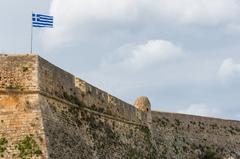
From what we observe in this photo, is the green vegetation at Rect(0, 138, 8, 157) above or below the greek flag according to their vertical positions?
below

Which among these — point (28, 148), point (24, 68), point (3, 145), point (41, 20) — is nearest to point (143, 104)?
point (41, 20)

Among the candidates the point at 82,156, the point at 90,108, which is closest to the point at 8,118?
the point at 82,156

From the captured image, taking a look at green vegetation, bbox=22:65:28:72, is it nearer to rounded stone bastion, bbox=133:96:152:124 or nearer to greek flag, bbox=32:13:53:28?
greek flag, bbox=32:13:53:28

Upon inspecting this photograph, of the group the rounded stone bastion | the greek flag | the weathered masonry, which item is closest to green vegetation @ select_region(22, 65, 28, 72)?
the weathered masonry

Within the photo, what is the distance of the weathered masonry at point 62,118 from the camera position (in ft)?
57.0

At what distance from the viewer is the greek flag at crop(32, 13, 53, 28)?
19406mm

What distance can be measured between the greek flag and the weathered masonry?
4.65 ft

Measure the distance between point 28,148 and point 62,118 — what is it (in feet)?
8.40

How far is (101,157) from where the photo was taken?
22.1m

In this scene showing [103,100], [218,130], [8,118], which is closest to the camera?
[8,118]

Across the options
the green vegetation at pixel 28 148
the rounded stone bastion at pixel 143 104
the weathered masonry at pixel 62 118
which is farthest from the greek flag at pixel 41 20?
the rounded stone bastion at pixel 143 104

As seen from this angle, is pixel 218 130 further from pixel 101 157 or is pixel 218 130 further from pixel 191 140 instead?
pixel 101 157

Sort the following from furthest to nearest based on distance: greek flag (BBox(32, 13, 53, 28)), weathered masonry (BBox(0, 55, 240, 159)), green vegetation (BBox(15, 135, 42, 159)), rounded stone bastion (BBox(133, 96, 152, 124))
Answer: rounded stone bastion (BBox(133, 96, 152, 124))
greek flag (BBox(32, 13, 53, 28))
weathered masonry (BBox(0, 55, 240, 159))
green vegetation (BBox(15, 135, 42, 159))

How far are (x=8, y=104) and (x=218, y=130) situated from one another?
22.1 metres
